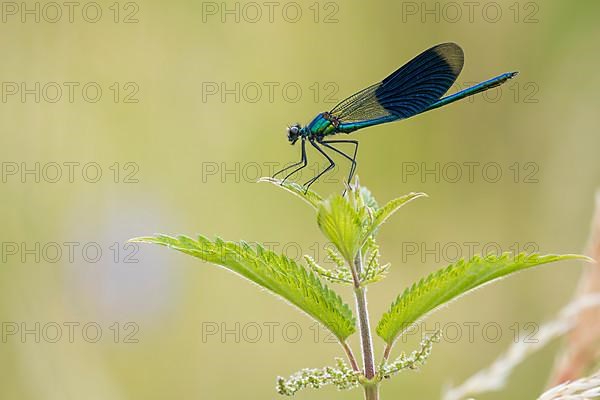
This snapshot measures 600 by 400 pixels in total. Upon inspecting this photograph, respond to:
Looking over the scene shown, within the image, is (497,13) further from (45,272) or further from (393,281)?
(45,272)

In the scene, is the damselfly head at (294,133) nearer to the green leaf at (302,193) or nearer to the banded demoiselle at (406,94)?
the banded demoiselle at (406,94)

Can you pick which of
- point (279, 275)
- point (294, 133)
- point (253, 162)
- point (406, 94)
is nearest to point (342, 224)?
point (279, 275)

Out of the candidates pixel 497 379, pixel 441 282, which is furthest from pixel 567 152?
pixel 441 282

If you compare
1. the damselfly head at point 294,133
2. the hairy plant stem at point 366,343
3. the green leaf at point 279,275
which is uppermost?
the damselfly head at point 294,133

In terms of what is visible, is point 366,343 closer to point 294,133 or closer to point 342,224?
point 342,224

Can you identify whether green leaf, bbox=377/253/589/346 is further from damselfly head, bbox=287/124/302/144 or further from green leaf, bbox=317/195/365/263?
damselfly head, bbox=287/124/302/144

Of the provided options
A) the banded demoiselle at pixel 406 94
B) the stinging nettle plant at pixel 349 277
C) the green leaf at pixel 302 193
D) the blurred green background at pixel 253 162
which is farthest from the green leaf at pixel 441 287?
the blurred green background at pixel 253 162
